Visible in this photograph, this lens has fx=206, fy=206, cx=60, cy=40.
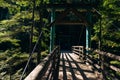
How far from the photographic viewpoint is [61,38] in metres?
38.0

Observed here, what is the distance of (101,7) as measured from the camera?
55.8 feet

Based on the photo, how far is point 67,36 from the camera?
37281 millimetres

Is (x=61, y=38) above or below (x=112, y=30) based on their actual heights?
below

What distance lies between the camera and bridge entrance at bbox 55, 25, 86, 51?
35.7 m

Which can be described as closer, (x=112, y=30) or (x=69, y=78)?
(x=69, y=78)

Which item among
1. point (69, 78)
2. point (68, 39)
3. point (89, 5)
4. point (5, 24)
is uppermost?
point (89, 5)

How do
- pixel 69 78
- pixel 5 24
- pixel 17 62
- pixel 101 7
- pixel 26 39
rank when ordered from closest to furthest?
pixel 69 78 < pixel 5 24 < pixel 17 62 < pixel 101 7 < pixel 26 39

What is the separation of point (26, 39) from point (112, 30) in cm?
1700

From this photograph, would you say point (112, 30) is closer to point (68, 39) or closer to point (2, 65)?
point (2, 65)

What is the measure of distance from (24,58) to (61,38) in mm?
23301

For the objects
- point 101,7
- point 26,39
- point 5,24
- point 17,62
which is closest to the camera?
point 5,24

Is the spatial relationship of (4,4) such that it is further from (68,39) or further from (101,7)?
(68,39)

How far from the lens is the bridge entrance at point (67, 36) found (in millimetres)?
Result: 35656

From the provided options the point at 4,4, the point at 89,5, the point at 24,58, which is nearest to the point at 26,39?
the point at 24,58
